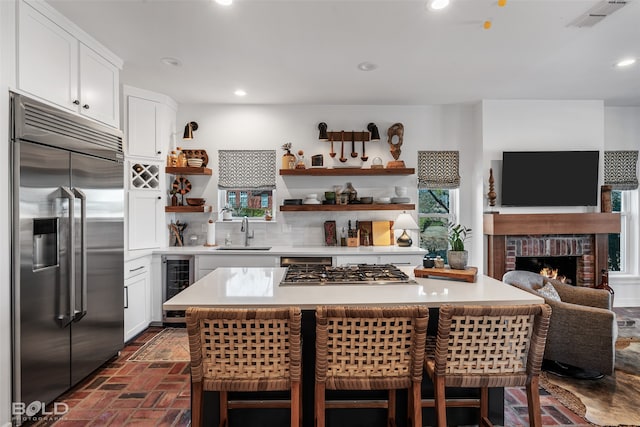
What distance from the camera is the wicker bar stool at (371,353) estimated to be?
5.44 feet

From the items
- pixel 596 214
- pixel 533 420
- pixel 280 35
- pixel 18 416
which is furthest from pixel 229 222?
pixel 596 214

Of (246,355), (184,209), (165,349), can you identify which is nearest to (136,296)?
(165,349)

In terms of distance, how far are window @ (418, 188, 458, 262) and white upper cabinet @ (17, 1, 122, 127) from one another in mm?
3764

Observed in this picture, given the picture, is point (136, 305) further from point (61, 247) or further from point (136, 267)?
point (61, 247)

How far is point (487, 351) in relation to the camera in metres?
1.73

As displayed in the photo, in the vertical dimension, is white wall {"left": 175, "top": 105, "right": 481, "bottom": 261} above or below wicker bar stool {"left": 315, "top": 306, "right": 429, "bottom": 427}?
above

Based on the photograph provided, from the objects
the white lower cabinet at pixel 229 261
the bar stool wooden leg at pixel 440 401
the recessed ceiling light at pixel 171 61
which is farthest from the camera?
the white lower cabinet at pixel 229 261

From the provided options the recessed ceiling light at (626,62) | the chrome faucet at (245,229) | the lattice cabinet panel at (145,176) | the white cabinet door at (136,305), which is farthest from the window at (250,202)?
the recessed ceiling light at (626,62)

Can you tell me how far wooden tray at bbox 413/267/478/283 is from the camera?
2328mm

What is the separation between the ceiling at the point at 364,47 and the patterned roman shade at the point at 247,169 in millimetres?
750

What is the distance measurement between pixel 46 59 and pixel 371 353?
108 inches

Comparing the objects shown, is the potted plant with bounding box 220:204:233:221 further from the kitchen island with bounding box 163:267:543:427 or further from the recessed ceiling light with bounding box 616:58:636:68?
the recessed ceiling light with bounding box 616:58:636:68

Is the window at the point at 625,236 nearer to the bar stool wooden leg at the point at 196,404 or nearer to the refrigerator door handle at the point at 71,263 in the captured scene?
the bar stool wooden leg at the point at 196,404

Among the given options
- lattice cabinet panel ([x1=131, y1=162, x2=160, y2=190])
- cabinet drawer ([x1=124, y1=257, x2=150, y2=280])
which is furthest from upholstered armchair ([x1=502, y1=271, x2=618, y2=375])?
lattice cabinet panel ([x1=131, y1=162, x2=160, y2=190])
